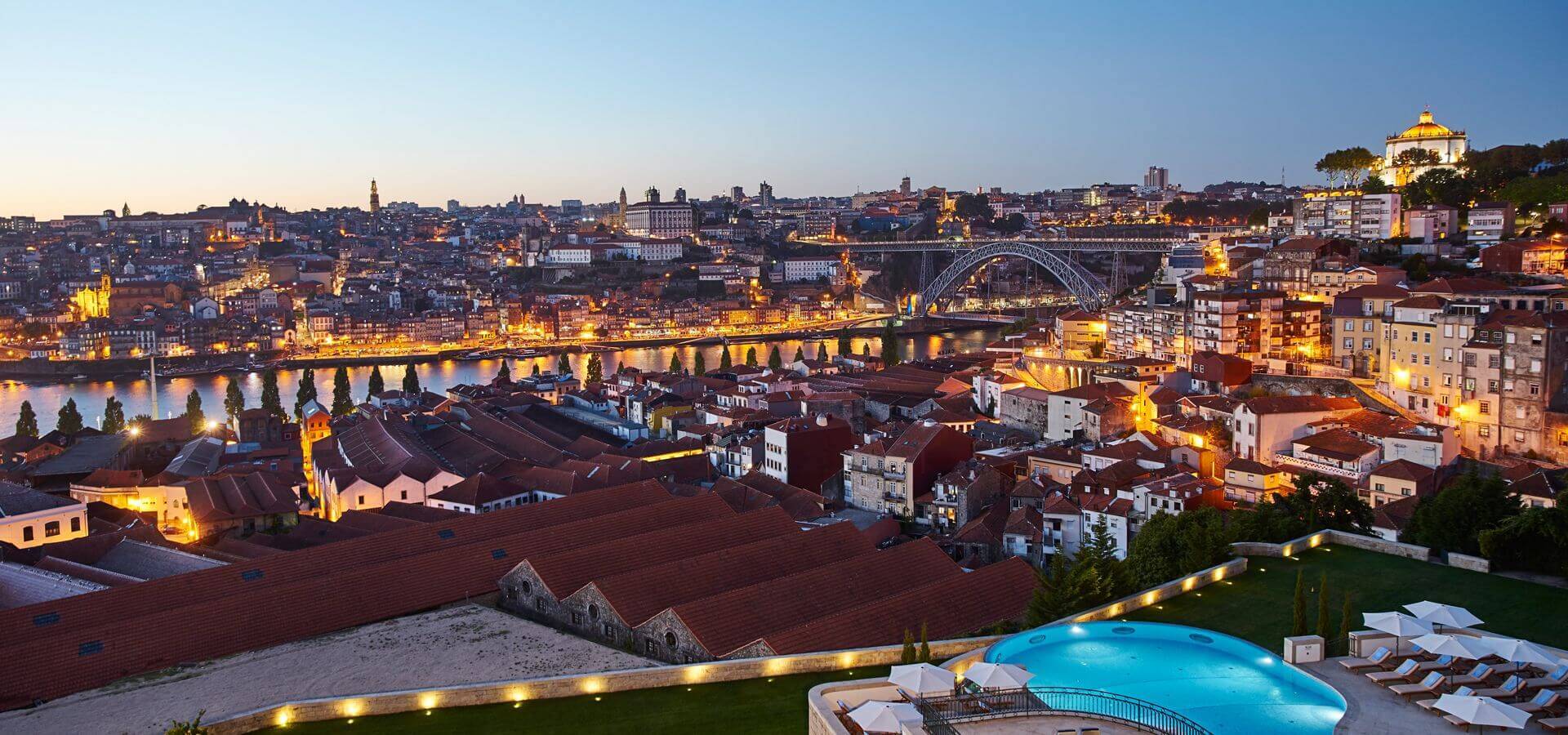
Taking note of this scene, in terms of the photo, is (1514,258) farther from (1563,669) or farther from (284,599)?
(284,599)

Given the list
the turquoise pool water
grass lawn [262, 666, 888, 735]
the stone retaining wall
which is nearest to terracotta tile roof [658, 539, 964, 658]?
the stone retaining wall

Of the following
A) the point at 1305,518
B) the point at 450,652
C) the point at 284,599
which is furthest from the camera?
the point at 1305,518

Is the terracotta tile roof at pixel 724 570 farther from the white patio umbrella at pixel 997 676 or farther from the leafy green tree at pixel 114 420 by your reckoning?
the leafy green tree at pixel 114 420

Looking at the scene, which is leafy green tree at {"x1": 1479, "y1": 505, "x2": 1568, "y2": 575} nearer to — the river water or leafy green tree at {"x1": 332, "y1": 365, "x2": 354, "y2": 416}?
leafy green tree at {"x1": 332, "y1": 365, "x2": 354, "y2": 416}

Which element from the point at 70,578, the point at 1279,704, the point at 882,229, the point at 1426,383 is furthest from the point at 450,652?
the point at 882,229

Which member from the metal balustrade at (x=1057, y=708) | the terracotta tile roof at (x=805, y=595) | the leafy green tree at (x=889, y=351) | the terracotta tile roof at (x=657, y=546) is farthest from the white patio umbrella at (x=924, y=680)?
the leafy green tree at (x=889, y=351)

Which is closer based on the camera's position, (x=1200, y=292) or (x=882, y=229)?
(x=1200, y=292)

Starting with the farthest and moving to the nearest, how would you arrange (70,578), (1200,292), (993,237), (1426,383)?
(993,237) → (1200,292) → (1426,383) → (70,578)

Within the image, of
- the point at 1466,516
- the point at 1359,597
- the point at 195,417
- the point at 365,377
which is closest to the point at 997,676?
the point at 1359,597
